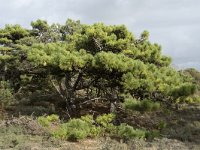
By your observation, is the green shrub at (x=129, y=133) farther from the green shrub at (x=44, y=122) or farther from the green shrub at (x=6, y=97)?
the green shrub at (x=6, y=97)

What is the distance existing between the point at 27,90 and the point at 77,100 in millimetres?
4538

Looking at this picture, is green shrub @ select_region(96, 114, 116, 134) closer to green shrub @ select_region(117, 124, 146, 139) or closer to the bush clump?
the bush clump

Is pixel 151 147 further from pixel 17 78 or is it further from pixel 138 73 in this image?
pixel 17 78

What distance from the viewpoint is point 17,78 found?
877 inches

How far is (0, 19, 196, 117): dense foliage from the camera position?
593 inches

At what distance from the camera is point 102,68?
15266mm

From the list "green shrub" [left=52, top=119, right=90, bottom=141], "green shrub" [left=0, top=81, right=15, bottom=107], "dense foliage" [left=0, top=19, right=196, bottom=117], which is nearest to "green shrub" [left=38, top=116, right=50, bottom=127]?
"green shrub" [left=52, top=119, right=90, bottom=141]

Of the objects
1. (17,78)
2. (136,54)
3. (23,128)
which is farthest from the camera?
(17,78)

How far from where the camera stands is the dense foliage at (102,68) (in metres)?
15.1

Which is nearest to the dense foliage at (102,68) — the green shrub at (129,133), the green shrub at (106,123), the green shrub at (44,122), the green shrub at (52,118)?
the green shrub at (129,133)

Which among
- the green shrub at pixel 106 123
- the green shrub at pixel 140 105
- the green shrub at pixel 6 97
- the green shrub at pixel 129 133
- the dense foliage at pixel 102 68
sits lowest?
the green shrub at pixel 129 133

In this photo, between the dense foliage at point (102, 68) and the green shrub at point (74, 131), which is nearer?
the green shrub at point (74, 131)

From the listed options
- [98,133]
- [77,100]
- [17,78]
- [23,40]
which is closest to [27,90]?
[17,78]

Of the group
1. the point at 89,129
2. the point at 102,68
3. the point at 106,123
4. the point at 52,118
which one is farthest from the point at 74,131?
the point at 102,68
